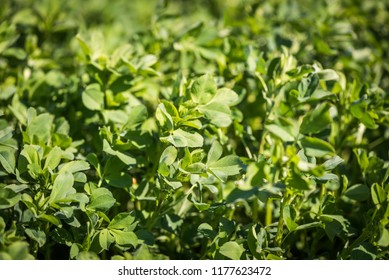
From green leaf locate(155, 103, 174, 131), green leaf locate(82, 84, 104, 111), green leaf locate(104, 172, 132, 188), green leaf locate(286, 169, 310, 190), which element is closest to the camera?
green leaf locate(286, 169, 310, 190)

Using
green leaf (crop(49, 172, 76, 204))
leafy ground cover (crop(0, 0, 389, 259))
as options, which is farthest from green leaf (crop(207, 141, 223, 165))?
green leaf (crop(49, 172, 76, 204))

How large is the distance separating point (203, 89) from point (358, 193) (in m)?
0.50

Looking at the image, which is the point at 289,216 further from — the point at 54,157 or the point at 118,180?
the point at 54,157

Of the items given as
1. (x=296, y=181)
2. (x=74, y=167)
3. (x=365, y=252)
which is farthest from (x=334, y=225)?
(x=74, y=167)

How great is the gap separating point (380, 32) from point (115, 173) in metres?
1.40

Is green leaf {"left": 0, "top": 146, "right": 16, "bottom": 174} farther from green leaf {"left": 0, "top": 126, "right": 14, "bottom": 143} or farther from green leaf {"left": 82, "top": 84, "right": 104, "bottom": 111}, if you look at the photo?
green leaf {"left": 82, "top": 84, "right": 104, "bottom": 111}

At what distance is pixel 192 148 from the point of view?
1.17 m

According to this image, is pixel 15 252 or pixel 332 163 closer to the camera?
pixel 15 252

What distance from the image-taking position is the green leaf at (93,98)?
118 cm

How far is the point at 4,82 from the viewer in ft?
4.72

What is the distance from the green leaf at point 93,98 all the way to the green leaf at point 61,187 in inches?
11.5

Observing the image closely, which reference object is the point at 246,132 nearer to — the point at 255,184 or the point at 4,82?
the point at 255,184

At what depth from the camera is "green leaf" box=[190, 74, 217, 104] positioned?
3.38ft

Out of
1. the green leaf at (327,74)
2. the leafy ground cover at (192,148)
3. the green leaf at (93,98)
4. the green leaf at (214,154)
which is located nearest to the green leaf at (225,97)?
the leafy ground cover at (192,148)
